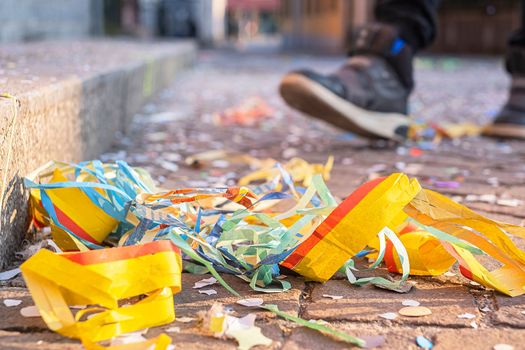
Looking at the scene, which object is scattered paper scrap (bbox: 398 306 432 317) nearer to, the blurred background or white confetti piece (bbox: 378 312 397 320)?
white confetti piece (bbox: 378 312 397 320)

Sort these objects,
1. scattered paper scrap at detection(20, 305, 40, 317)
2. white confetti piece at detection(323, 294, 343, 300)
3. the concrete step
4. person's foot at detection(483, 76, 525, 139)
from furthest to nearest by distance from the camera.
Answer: person's foot at detection(483, 76, 525, 139) → the concrete step → white confetti piece at detection(323, 294, 343, 300) → scattered paper scrap at detection(20, 305, 40, 317)

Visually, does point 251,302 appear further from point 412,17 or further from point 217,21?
point 217,21

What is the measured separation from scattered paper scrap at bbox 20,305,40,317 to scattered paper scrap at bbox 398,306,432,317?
0.60 metres

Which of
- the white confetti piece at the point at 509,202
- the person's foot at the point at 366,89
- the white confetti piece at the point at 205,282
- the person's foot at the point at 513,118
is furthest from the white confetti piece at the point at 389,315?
the person's foot at the point at 513,118

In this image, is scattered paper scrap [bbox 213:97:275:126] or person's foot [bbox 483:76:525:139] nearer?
person's foot [bbox 483:76:525:139]

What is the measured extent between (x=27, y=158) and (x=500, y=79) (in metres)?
6.90

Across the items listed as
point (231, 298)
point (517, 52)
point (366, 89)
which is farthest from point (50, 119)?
point (517, 52)

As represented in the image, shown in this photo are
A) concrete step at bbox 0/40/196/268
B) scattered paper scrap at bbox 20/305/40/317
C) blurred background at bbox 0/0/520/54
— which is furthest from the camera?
blurred background at bbox 0/0/520/54

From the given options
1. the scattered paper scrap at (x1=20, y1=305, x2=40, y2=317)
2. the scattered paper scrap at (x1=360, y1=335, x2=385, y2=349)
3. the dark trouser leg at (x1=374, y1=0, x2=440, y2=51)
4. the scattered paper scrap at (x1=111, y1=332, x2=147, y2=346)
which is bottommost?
the scattered paper scrap at (x1=360, y1=335, x2=385, y2=349)

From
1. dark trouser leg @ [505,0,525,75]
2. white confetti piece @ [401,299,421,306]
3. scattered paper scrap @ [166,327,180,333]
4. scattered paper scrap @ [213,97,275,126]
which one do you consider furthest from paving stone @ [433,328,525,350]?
scattered paper scrap @ [213,97,275,126]

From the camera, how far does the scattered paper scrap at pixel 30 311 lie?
1203mm

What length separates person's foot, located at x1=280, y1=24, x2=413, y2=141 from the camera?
8.82 feet

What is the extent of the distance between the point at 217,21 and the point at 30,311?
19.1 m

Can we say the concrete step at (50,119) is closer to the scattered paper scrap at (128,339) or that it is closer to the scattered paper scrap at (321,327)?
the scattered paper scrap at (128,339)
